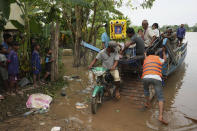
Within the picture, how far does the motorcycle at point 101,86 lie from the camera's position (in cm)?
414

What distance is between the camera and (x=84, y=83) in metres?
6.39

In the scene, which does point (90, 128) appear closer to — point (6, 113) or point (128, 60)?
point (6, 113)

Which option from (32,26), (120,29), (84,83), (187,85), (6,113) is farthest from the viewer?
(187,85)

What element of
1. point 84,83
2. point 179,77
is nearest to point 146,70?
point 84,83

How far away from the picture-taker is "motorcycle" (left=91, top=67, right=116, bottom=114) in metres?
4.14

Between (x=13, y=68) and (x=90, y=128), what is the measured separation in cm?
267

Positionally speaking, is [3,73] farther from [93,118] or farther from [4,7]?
[93,118]

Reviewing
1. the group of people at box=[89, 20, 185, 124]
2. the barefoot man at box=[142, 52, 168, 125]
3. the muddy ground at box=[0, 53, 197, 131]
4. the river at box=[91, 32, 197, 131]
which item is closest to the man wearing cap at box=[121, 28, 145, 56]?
the group of people at box=[89, 20, 185, 124]

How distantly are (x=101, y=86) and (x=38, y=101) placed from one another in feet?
5.52

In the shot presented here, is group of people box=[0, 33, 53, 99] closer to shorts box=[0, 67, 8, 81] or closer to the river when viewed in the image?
shorts box=[0, 67, 8, 81]

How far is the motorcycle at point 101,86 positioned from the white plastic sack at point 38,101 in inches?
50.0

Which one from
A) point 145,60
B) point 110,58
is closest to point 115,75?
point 110,58

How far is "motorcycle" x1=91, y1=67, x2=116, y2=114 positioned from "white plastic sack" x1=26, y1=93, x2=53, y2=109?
127 cm

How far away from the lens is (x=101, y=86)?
444cm
